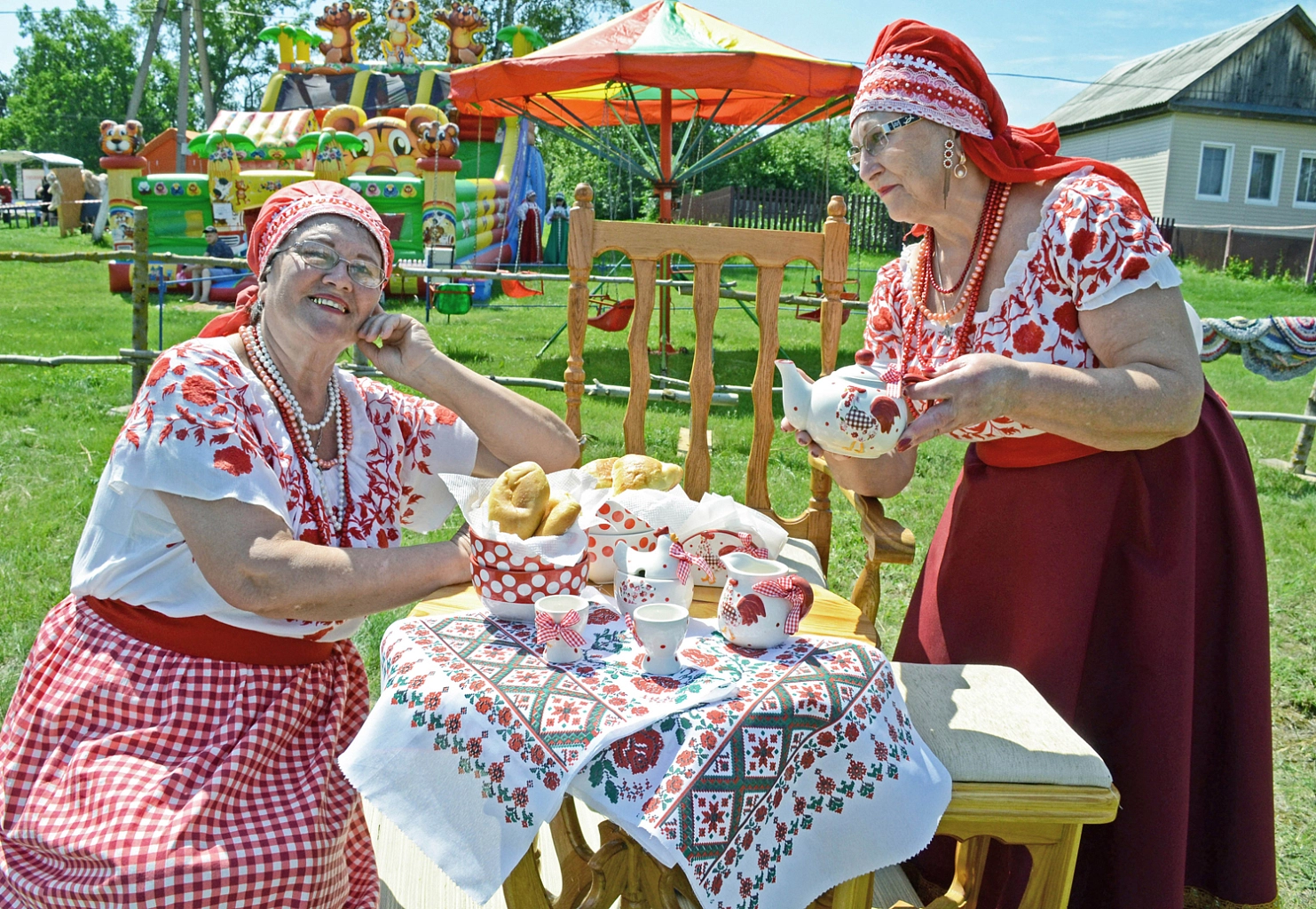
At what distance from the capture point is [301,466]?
73.2 inches

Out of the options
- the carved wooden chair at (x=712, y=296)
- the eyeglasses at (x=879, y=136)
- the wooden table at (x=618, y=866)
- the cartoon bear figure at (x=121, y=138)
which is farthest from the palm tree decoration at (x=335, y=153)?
the wooden table at (x=618, y=866)

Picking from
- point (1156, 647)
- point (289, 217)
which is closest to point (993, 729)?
point (1156, 647)

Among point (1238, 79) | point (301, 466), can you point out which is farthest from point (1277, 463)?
point (1238, 79)

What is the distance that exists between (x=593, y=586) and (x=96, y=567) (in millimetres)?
952

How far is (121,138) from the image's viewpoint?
1233cm

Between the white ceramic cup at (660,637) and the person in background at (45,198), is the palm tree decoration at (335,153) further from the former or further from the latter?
the person in background at (45,198)

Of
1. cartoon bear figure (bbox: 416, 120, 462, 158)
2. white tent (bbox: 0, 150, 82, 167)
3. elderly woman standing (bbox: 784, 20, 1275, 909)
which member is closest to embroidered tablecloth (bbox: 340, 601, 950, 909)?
elderly woman standing (bbox: 784, 20, 1275, 909)

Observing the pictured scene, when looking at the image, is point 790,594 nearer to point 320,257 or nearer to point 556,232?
point 320,257

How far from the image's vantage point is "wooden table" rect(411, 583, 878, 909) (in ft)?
5.18

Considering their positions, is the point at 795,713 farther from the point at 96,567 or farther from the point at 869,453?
the point at 96,567

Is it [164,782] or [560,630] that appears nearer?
[560,630]

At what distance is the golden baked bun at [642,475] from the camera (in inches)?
83.0

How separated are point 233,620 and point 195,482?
1.05 feet

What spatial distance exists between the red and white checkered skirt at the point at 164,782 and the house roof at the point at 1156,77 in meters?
25.8
